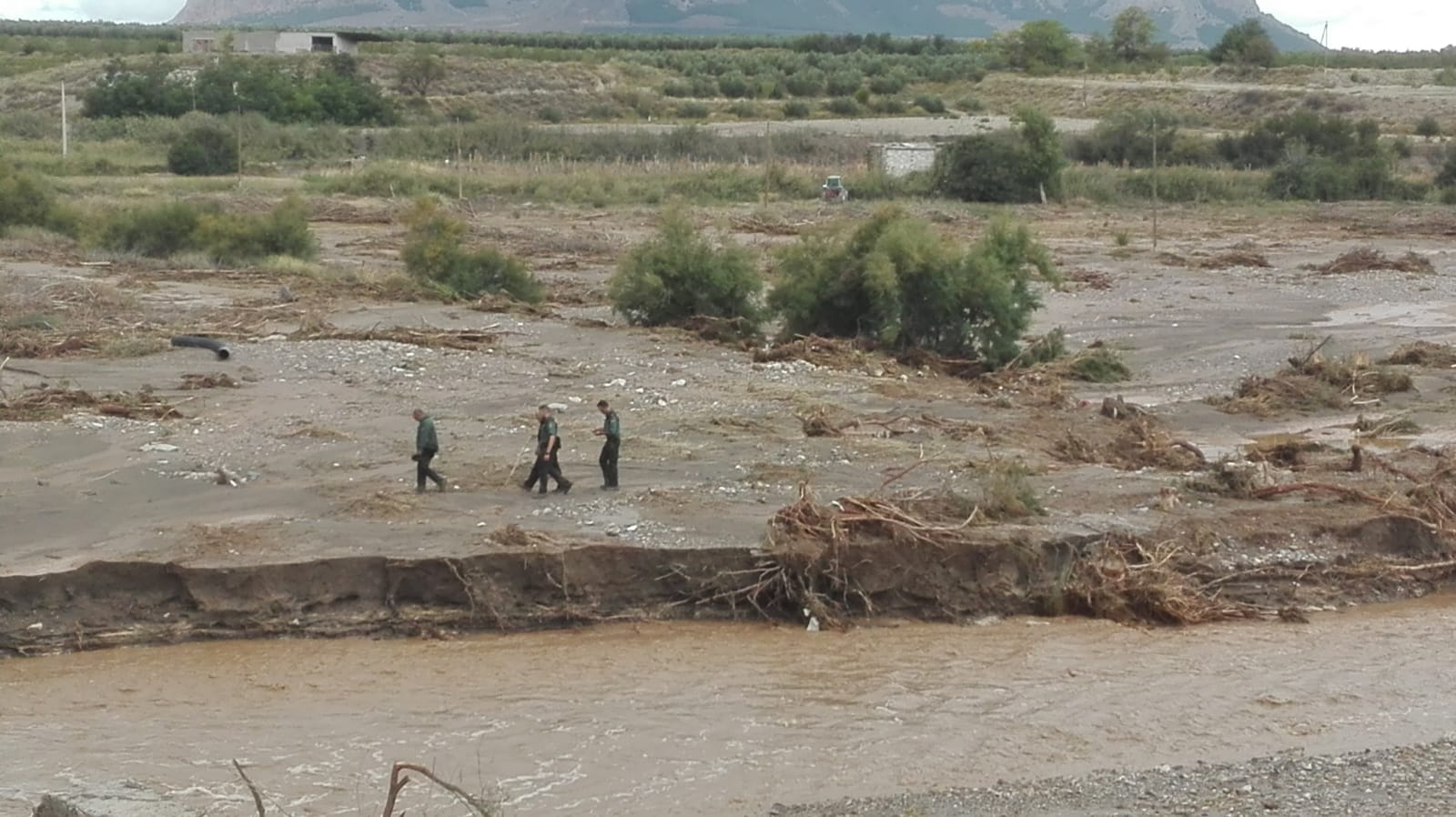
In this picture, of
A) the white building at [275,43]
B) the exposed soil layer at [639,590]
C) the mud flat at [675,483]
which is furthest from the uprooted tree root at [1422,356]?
the white building at [275,43]

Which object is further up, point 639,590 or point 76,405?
point 76,405

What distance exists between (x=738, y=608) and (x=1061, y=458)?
5.77m

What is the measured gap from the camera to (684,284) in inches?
1054

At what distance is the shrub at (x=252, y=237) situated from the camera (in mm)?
35188

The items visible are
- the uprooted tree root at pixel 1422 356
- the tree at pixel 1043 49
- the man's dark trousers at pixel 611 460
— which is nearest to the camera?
the man's dark trousers at pixel 611 460

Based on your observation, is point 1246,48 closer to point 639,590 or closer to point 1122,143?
point 1122,143

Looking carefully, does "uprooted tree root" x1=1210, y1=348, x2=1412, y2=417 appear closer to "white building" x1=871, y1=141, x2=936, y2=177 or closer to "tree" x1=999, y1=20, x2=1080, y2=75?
"white building" x1=871, y1=141, x2=936, y2=177

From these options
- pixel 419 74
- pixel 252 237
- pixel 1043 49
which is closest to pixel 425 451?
pixel 252 237

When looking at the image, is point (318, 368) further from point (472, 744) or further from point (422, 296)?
point (472, 744)

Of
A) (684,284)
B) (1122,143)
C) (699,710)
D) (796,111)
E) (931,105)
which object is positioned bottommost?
(699,710)

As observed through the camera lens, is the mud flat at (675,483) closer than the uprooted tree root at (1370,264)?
Yes

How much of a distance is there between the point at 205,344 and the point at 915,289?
9.98 meters

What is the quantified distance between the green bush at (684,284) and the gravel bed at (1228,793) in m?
16.2

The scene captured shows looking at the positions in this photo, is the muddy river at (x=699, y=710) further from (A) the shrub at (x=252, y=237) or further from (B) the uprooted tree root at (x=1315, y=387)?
(A) the shrub at (x=252, y=237)
